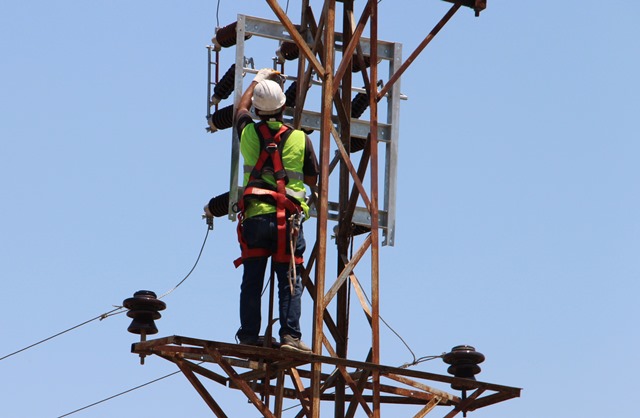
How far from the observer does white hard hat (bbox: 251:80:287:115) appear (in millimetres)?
16781

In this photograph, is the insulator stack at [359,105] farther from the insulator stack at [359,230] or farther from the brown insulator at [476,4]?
the brown insulator at [476,4]

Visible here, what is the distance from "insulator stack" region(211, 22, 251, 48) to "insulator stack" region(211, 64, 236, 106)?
11.6 inches

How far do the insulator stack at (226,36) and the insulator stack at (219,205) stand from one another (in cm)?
156

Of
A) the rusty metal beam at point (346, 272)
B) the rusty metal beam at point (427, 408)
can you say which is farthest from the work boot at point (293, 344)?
the rusty metal beam at point (427, 408)

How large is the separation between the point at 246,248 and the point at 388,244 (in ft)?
7.25

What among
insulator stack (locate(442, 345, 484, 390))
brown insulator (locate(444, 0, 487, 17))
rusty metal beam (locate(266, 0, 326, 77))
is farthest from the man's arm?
insulator stack (locate(442, 345, 484, 390))

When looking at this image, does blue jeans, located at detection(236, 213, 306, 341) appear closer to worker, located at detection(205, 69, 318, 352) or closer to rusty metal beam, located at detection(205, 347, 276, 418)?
worker, located at detection(205, 69, 318, 352)

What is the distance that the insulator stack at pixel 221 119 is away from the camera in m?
18.2

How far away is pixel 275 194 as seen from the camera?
16.4 metres

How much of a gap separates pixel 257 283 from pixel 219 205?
1.72 m

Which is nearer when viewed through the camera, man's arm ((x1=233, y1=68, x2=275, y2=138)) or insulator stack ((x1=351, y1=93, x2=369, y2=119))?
man's arm ((x1=233, y1=68, x2=275, y2=138))

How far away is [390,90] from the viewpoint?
749 inches

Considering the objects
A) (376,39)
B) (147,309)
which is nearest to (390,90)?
(376,39)

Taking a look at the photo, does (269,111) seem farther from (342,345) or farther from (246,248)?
(342,345)
